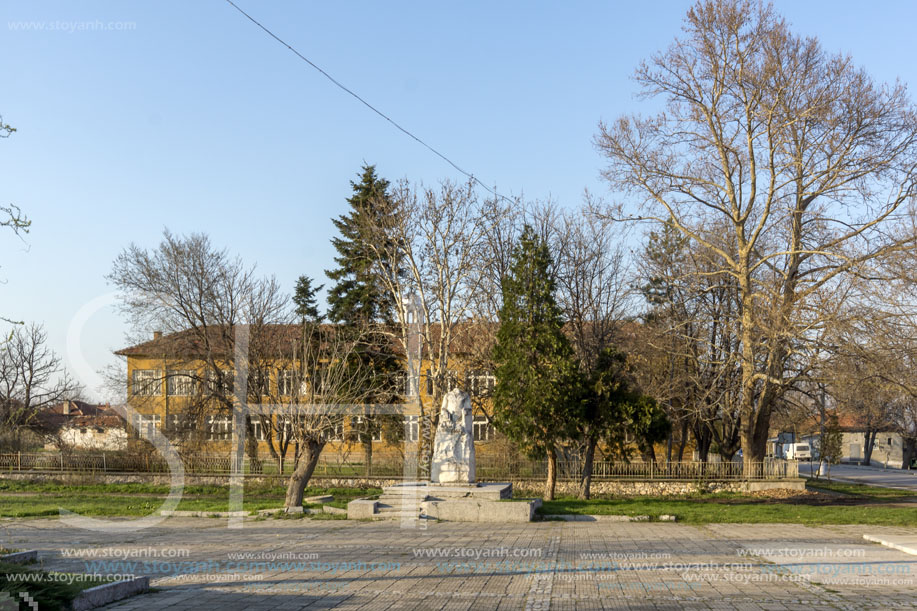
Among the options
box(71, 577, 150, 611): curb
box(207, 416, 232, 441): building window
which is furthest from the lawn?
box(71, 577, 150, 611): curb

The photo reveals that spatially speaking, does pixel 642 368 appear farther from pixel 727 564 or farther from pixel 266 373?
pixel 727 564

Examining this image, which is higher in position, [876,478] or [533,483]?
[533,483]

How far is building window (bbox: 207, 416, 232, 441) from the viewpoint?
32719 mm

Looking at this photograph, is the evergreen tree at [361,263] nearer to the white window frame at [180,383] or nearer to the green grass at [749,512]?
the white window frame at [180,383]

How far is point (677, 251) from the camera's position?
1265 inches

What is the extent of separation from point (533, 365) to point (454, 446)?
3.94 m

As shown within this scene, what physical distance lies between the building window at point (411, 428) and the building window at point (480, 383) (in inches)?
118

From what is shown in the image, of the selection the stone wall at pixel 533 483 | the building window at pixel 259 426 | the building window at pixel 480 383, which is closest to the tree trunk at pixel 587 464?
the stone wall at pixel 533 483

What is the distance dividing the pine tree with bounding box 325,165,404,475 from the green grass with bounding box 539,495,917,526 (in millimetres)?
11795

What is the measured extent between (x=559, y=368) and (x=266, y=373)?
14.2 meters

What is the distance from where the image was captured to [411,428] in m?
33.8

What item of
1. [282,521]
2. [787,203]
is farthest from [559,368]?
[787,203]

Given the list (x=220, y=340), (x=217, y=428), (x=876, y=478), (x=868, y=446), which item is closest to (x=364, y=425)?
(x=217, y=428)

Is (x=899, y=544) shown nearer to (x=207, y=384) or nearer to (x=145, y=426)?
(x=207, y=384)
